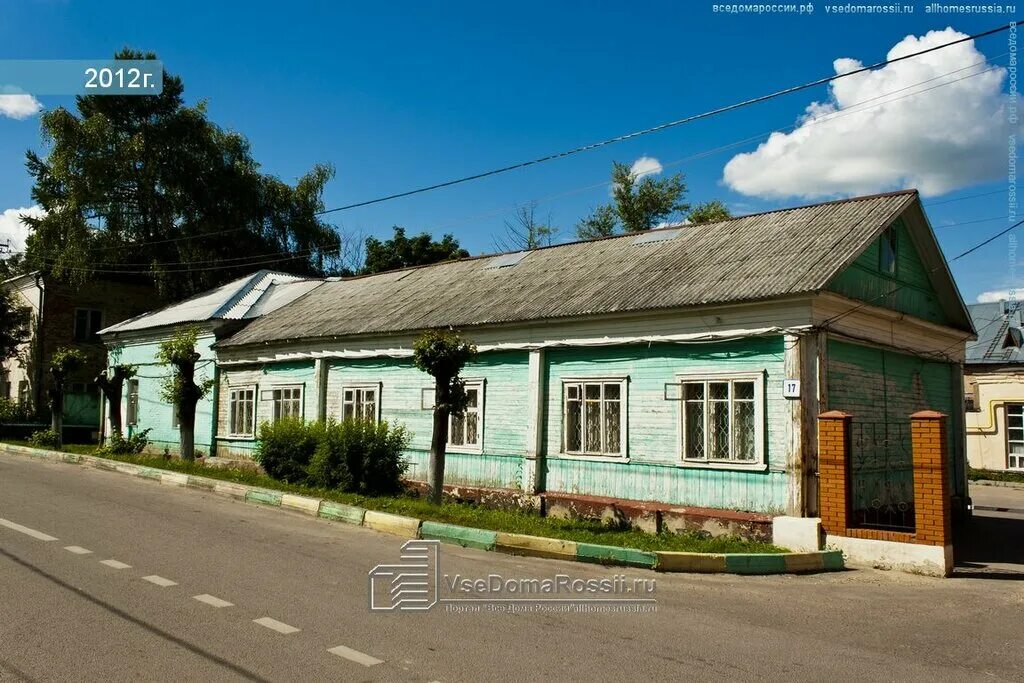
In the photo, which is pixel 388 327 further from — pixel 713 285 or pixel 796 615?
pixel 796 615

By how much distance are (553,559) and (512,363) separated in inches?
204

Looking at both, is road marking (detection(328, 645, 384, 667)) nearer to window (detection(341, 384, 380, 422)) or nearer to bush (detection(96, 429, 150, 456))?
window (detection(341, 384, 380, 422))

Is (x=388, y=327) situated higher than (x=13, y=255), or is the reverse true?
(x=13, y=255)

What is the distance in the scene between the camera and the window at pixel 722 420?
11.2 m

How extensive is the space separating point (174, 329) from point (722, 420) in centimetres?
1694

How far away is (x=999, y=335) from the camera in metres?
27.5

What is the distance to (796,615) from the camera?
7.24 meters

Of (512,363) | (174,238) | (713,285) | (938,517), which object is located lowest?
(938,517)

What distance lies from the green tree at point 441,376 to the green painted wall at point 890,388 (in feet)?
18.2

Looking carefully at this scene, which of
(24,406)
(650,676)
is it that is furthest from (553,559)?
(24,406)

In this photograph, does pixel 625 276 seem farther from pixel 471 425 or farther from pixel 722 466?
pixel 722 466

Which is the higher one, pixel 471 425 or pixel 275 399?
pixel 275 399

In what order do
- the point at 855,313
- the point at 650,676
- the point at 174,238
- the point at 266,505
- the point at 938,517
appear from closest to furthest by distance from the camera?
the point at 650,676 → the point at 938,517 → the point at 855,313 → the point at 266,505 → the point at 174,238

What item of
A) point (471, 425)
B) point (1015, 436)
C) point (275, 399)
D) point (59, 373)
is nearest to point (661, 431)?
point (471, 425)
